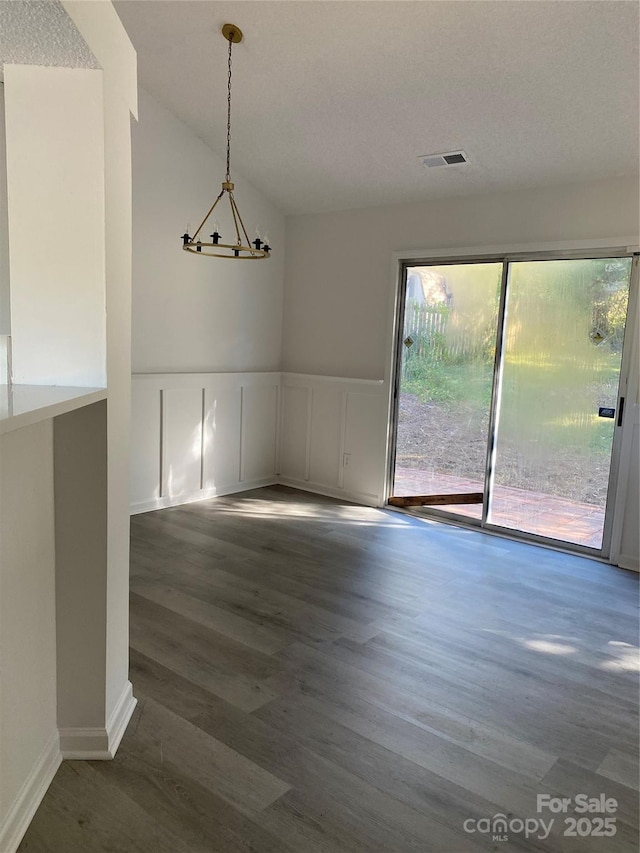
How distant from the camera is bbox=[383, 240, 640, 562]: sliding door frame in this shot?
415 cm

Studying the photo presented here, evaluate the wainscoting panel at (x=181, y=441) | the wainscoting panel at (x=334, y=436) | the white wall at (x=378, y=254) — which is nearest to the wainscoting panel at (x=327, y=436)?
the wainscoting panel at (x=334, y=436)

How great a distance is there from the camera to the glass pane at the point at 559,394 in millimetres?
4258

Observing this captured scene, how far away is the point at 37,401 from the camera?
1.47 metres

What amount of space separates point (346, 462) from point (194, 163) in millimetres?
2811

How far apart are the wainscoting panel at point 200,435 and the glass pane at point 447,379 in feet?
4.50

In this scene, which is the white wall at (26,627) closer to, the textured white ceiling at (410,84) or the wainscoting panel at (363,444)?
the textured white ceiling at (410,84)

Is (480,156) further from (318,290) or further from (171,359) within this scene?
A: (171,359)

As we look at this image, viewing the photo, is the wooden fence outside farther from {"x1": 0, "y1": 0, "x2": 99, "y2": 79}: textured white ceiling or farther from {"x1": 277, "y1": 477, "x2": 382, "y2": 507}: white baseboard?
{"x1": 0, "y1": 0, "x2": 99, "y2": 79}: textured white ceiling

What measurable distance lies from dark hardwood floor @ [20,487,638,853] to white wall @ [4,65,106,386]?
1.33 metres

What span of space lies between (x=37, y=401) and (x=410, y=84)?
3215 millimetres

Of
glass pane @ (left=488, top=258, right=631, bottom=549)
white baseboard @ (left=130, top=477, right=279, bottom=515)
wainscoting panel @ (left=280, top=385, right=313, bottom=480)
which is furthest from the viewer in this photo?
wainscoting panel @ (left=280, top=385, right=313, bottom=480)

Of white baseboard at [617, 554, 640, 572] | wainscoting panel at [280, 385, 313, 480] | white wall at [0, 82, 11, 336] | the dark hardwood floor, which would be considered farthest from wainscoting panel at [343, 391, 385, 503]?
white wall at [0, 82, 11, 336]

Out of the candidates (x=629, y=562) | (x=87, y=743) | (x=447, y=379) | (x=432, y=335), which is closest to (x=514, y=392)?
(x=447, y=379)

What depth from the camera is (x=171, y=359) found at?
16.8ft
